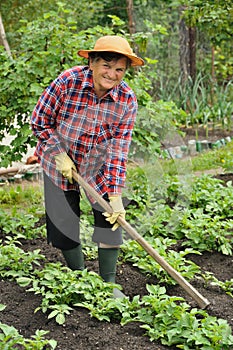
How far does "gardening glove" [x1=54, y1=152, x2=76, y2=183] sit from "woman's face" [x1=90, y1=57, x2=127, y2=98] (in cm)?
42

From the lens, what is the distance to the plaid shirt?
3.69 m

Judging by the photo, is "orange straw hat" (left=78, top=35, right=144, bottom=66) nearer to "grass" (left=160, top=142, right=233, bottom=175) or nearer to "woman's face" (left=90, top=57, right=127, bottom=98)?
"woman's face" (left=90, top=57, right=127, bottom=98)

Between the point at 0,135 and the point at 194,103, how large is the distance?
4938 millimetres

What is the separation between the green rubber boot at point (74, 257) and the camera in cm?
401

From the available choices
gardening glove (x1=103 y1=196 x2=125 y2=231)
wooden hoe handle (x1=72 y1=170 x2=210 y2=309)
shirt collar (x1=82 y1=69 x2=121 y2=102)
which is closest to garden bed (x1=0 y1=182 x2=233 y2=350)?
wooden hoe handle (x1=72 y1=170 x2=210 y2=309)

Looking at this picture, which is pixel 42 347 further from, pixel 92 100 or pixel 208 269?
pixel 208 269

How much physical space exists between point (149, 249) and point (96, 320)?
1.47 ft

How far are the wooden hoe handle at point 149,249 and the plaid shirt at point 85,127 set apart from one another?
0.14 metres

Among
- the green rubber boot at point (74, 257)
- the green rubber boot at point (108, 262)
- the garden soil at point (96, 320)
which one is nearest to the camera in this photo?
the garden soil at point (96, 320)

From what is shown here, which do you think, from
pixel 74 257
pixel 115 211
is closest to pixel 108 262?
pixel 74 257

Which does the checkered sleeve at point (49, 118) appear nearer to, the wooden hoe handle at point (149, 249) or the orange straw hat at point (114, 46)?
the wooden hoe handle at point (149, 249)

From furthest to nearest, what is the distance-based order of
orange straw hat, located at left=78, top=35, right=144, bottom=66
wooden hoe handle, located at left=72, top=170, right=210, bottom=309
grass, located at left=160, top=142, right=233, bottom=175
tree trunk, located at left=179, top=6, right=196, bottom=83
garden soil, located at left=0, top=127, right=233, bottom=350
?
tree trunk, located at left=179, top=6, right=196, bottom=83, grass, located at left=160, top=142, right=233, bottom=175, wooden hoe handle, located at left=72, top=170, right=210, bottom=309, orange straw hat, located at left=78, top=35, right=144, bottom=66, garden soil, located at left=0, top=127, right=233, bottom=350

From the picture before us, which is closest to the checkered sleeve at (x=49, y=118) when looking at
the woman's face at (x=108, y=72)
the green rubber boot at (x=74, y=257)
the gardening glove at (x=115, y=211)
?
the woman's face at (x=108, y=72)

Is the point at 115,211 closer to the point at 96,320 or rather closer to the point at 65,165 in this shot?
the point at 65,165
